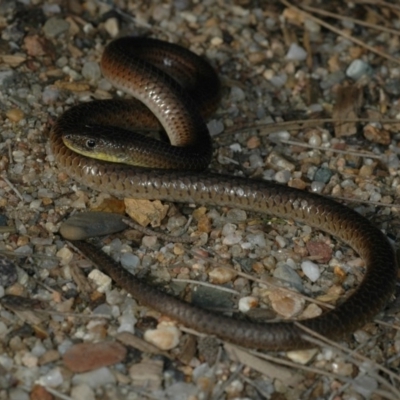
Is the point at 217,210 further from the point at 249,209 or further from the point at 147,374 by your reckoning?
the point at 147,374

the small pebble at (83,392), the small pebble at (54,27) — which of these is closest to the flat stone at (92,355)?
the small pebble at (83,392)

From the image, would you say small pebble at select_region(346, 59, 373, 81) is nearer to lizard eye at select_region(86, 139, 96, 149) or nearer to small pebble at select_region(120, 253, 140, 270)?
lizard eye at select_region(86, 139, 96, 149)

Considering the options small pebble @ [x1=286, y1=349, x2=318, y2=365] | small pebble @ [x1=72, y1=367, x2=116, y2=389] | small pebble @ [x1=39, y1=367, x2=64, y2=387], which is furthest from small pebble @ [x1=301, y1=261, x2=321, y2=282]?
small pebble @ [x1=39, y1=367, x2=64, y2=387]

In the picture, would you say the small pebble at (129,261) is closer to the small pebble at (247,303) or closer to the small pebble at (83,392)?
the small pebble at (247,303)

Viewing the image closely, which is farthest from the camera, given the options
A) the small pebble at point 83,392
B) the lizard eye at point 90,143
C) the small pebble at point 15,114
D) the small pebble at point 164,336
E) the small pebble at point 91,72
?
the small pebble at point 91,72

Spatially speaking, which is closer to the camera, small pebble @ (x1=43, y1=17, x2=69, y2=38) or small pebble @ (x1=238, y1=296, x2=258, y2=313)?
small pebble @ (x1=238, y1=296, x2=258, y2=313)

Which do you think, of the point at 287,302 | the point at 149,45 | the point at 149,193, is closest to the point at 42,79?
the point at 149,45

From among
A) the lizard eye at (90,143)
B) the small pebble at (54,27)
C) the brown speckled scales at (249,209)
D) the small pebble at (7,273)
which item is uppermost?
the small pebble at (54,27)
